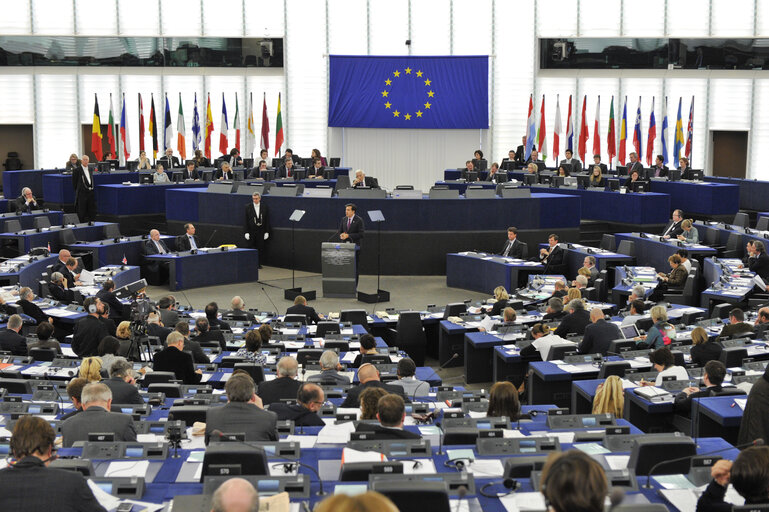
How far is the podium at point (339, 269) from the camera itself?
20.0 metres

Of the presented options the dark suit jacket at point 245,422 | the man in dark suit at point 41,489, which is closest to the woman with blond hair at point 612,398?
the dark suit jacket at point 245,422

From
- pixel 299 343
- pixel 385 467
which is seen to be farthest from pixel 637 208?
pixel 385 467

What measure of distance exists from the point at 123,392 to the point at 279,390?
144 centimetres

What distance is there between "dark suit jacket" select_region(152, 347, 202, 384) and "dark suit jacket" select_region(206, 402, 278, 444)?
145 inches

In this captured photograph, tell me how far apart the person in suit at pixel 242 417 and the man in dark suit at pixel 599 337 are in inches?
233

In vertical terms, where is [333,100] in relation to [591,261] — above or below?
above

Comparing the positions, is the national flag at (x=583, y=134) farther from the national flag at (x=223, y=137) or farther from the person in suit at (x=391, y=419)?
the person in suit at (x=391, y=419)

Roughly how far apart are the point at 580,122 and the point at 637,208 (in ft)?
35.2

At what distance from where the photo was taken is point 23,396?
31.5 feet

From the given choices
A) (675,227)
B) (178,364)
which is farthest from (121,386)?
(675,227)

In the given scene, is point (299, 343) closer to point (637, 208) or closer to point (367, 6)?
point (637, 208)

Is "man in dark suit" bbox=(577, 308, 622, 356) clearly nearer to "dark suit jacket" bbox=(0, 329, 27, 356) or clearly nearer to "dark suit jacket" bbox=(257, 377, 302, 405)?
"dark suit jacket" bbox=(257, 377, 302, 405)

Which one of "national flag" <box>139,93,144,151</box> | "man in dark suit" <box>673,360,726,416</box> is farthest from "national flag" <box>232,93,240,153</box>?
"man in dark suit" <box>673,360,726,416</box>

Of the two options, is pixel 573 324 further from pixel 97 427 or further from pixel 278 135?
pixel 278 135
